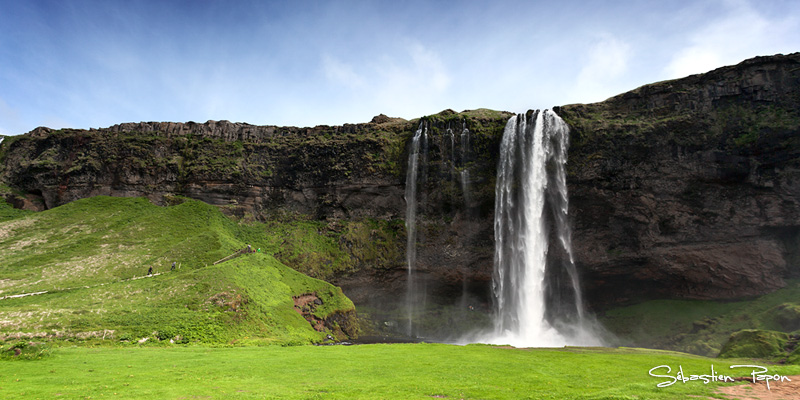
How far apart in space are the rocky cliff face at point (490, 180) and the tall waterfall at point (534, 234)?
6.61ft

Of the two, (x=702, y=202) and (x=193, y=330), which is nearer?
(x=193, y=330)

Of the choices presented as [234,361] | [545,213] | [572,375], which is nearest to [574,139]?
[545,213]

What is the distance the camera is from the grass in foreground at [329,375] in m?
13.3

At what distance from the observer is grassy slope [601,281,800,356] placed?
40.6 m

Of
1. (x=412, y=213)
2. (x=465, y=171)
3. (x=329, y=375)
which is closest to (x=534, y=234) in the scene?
(x=465, y=171)

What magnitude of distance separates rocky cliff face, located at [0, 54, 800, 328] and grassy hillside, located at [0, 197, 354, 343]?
7.99 m

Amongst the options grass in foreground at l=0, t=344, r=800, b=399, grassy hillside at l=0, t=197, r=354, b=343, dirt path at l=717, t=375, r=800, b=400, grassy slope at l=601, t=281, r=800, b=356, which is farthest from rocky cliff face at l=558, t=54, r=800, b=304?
dirt path at l=717, t=375, r=800, b=400

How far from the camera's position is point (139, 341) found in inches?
992

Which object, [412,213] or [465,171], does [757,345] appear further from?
[412,213]

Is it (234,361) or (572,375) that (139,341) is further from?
(572,375)

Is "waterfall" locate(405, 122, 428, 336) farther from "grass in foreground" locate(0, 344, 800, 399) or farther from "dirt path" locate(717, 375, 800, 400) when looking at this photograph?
"dirt path" locate(717, 375, 800, 400)

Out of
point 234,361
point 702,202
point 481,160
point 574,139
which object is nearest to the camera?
point 234,361

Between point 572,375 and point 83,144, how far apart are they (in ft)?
255

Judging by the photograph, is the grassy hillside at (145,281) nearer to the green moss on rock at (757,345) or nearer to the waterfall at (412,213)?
the waterfall at (412,213)
